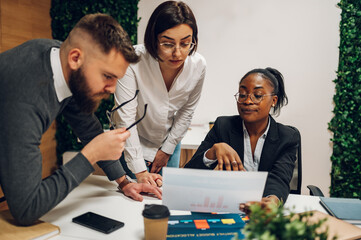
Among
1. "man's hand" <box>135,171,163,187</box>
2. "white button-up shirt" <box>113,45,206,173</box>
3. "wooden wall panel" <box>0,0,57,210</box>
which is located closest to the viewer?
"man's hand" <box>135,171,163,187</box>

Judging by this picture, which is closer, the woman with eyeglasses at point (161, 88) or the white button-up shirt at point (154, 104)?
the woman with eyeglasses at point (161, 88)

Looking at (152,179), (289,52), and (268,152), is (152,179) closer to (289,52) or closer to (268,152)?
(268,152)

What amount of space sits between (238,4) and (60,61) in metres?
2.65

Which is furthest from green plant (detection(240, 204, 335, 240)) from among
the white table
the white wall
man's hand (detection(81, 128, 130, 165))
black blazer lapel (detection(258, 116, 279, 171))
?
the white wall

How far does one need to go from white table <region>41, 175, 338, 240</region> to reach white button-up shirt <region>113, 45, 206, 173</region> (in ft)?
0.91

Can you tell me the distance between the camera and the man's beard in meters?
0.99

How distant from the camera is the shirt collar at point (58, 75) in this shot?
3.14 ft

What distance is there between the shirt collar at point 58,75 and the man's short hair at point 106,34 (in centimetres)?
12

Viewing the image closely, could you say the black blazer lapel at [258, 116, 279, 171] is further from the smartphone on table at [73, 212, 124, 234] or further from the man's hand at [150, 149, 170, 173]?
the smartphone on table at [73, 212, 124, 234]

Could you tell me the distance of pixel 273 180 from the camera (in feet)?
4.47

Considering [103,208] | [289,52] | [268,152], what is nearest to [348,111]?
[289,52]

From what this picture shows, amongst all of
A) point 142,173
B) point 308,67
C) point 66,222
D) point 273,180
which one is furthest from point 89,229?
point 308,67

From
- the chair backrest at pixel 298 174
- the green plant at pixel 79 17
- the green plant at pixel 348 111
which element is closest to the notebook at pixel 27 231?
the chair backrest at pixel 298 174

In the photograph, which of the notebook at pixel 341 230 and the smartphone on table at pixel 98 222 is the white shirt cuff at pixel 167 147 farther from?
the notebook at pixel 341 230
